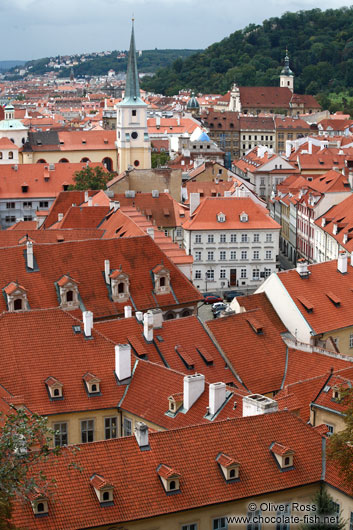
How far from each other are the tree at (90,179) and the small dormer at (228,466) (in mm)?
69696

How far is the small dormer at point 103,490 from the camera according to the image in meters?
31.3

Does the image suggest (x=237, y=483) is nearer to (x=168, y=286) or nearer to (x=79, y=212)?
(x=168, y=286)

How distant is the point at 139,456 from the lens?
33.2 m

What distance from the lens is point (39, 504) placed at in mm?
30219

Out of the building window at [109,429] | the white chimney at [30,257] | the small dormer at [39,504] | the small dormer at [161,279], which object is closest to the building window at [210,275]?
the small dormer at [161,279]

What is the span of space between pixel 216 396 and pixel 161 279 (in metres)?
19.7

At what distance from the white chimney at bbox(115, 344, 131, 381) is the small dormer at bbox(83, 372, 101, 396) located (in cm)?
110

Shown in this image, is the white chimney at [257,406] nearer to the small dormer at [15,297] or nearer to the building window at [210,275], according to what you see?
the small dormer at [15,297]

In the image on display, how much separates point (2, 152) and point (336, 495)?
327 ft

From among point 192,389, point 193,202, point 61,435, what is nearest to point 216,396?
point 192,389

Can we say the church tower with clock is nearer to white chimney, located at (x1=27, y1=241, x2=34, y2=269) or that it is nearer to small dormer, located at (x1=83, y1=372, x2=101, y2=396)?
white chimney, located at (x1=27, y1=241, x2=34, y2=269)

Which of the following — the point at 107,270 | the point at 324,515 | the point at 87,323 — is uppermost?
the point at 87,323

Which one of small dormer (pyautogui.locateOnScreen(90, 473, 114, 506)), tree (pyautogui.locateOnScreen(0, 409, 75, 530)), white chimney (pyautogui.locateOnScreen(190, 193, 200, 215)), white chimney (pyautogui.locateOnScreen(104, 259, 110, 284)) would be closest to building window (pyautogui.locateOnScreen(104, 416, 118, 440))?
small dormer (pyautogui.locateOnScreen(90, 473, 114, 506))

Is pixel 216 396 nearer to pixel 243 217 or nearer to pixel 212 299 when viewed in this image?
pixel 212 299
